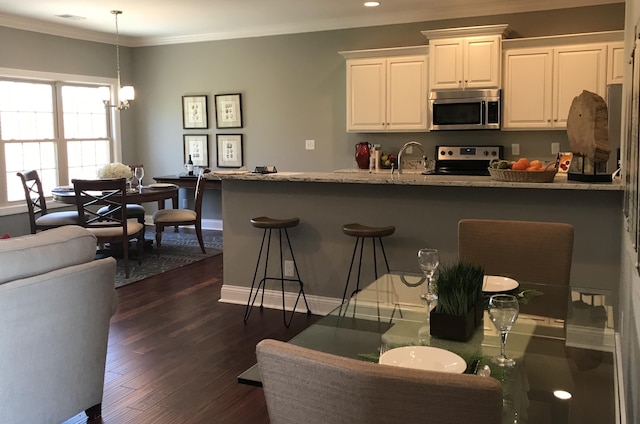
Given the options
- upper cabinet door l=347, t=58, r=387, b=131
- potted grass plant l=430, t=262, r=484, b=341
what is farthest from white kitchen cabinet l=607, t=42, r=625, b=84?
potted grass plant l=430, t=262, r=484, b=341

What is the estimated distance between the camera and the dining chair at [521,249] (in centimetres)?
262

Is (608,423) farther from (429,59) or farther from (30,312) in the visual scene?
(429,59)

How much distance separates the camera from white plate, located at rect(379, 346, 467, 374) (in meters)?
1.53

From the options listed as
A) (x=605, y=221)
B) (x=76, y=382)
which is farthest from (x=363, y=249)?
(x=76, y=382)

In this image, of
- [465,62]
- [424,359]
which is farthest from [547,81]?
[424,359]

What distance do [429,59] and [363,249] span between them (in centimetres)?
271

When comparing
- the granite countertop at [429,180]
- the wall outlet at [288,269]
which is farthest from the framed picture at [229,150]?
the wall outlet at [288,269]

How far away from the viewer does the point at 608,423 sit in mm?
1331

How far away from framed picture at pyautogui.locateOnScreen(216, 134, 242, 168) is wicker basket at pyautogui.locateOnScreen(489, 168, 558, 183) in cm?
465

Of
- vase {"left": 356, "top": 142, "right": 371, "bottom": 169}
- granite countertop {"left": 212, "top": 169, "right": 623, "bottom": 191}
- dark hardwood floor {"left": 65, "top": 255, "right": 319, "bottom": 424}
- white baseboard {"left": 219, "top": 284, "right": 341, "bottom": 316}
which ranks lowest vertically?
dark hardwood floor {"left": 65, "top": 255, "right": 319, "bottom": 424}

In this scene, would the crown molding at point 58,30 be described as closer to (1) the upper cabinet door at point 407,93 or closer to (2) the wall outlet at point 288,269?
(1) the upper cabinet door at point 407,93

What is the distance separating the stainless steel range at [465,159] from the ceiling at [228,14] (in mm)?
1382

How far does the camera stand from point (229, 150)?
307 inches

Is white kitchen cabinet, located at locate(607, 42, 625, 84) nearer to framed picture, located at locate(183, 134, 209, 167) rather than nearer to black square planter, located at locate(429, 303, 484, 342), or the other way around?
black square planter, located at locate(429, 303, 484, 342)
